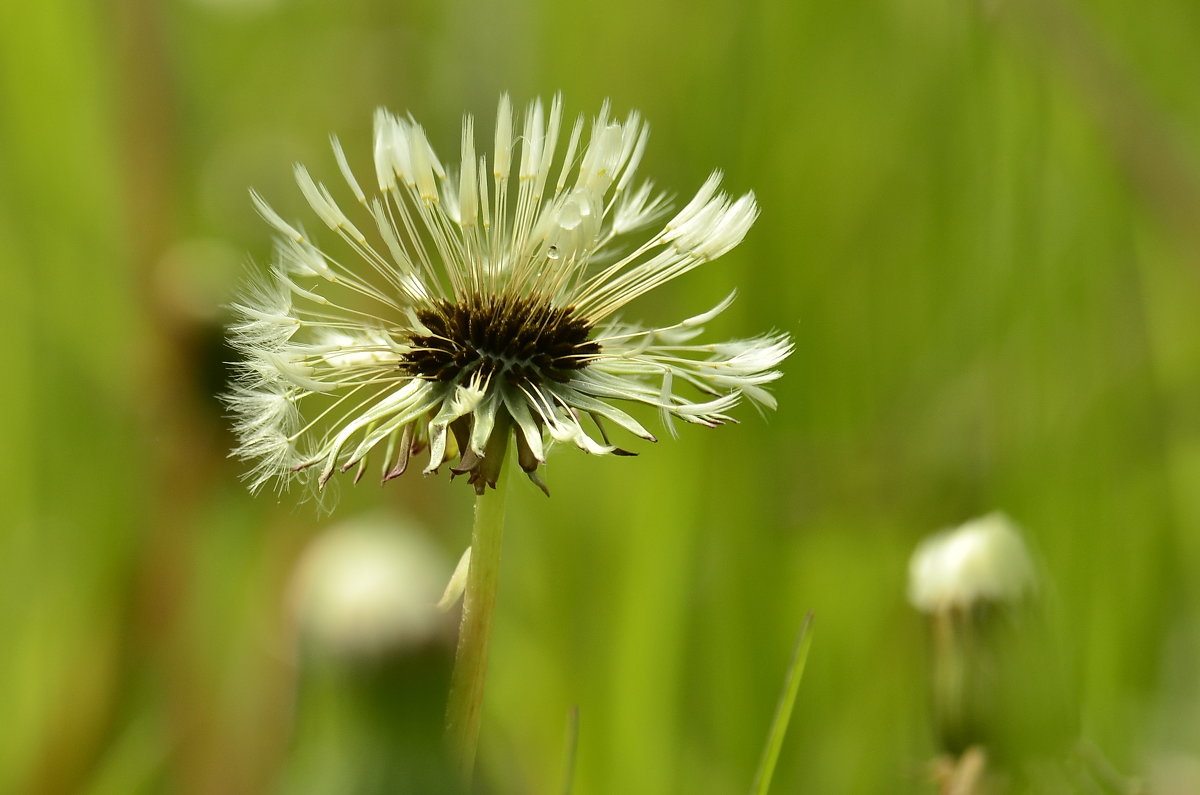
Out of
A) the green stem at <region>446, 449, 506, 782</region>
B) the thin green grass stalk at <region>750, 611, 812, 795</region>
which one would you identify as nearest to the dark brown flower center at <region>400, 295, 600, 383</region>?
the green stem at <region>446, 449, 506, 782</region>

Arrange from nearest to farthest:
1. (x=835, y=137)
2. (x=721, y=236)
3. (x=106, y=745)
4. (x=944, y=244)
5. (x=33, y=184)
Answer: (x=721, y=236), (x=106, y=745), (x=944, y=244), (x=33, y=184), (x=835, y=137)

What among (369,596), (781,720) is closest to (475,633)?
(369,596)

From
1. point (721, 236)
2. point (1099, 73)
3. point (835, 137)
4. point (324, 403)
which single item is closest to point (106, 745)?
point (324, 403)

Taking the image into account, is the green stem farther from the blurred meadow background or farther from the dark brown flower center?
A: the blurred meadow background

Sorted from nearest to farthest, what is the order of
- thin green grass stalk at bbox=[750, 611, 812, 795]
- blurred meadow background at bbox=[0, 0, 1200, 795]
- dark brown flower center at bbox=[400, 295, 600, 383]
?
thin green grass stalk at bbox=[750, 611, 812, 795] → dark brown flower center at bbox=[400, 295, 600, 383] → blurred meadow background at bbox=[0, 0, 1200, 795]

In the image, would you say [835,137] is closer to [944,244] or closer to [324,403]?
[944,244]

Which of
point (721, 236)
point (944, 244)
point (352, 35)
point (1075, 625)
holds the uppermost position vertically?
point (352, 35)

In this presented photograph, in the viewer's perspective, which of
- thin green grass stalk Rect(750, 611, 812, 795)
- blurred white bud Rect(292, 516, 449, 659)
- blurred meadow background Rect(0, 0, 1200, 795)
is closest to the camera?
blurred white bud Rect(292, 516, 449, 659)
